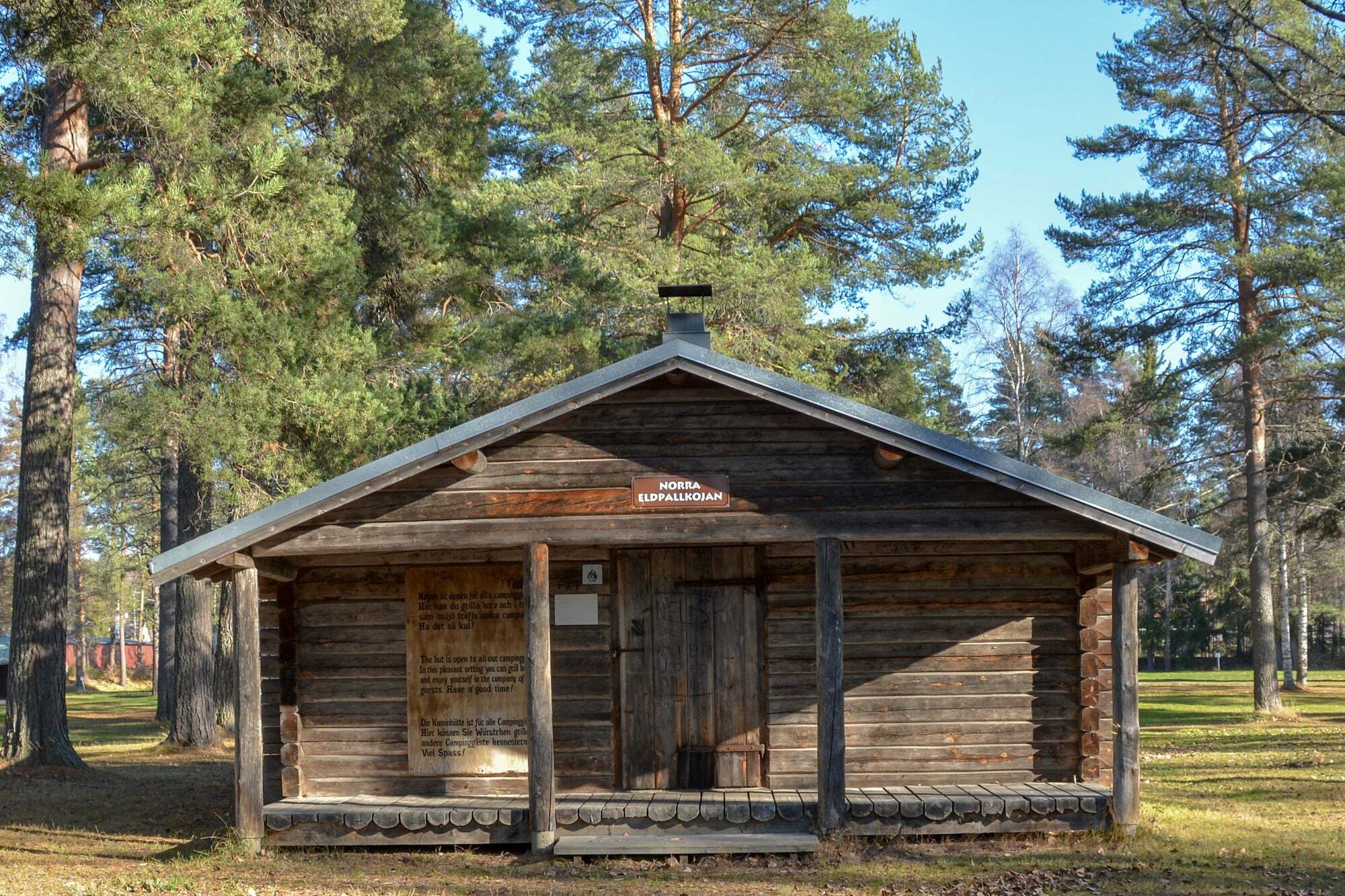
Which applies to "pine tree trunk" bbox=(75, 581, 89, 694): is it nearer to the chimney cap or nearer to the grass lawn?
the grass lawn

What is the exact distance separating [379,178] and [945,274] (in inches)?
418

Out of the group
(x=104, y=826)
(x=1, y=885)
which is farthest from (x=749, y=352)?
(x=1, y=885)

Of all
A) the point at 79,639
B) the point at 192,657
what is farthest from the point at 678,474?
the point at 79,639

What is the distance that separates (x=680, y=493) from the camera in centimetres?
1092

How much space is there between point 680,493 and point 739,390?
3.40ft

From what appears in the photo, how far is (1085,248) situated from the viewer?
→ 92.4 feet

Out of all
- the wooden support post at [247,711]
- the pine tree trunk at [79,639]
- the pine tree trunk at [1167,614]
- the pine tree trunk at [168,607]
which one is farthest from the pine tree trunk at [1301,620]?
the pine tree trunk at [79,639]

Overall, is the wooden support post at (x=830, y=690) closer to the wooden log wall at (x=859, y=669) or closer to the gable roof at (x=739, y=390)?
the gable roof at (x=739, y=390)

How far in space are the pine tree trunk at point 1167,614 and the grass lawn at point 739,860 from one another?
44.2m

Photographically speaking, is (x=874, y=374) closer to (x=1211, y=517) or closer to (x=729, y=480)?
(x=729, y=480)

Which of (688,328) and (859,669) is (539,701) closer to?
(859,669)

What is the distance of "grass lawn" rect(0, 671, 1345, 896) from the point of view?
9.64m

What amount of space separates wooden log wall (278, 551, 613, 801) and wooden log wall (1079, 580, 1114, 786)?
4661 millimetres

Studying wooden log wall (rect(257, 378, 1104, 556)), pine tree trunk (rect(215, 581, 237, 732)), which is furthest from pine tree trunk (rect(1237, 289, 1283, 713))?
pine tree trunk (rect(215, 581, 237, 732))
